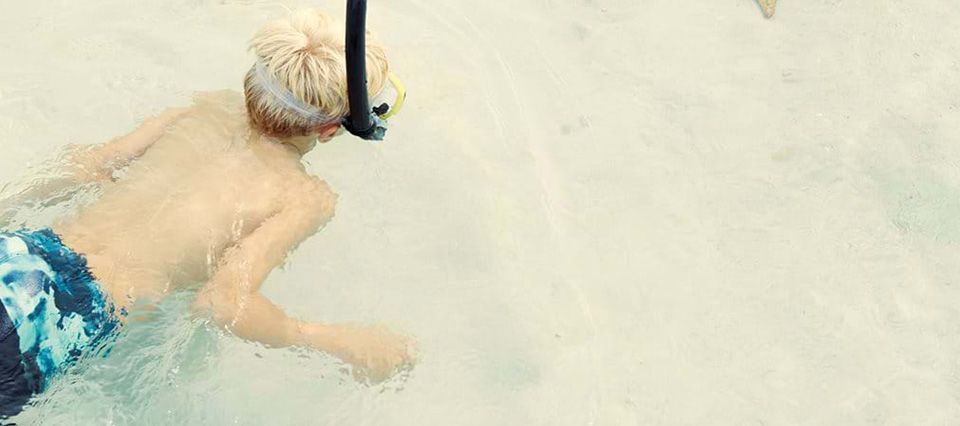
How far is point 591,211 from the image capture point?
112 inches

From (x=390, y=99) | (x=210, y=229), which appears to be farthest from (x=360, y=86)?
(x=210, y=229)

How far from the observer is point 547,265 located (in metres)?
2.72

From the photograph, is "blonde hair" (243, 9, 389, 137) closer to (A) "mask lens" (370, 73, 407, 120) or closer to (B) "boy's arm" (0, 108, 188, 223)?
(A) "mask lens" (370, 73, 407, 120)

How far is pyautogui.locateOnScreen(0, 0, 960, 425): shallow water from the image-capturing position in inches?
97.5

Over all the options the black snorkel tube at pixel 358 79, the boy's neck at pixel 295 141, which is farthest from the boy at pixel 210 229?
the black snorkel tube at pixel 358 79

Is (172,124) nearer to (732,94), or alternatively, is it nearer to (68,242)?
(68,242)

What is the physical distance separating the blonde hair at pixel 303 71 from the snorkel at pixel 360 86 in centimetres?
6

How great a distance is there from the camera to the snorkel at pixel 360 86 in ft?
5.57

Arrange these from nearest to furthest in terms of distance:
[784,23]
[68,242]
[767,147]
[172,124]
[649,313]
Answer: [68,242]
[172,124]
[649,313]
[767,147]
[784,23]

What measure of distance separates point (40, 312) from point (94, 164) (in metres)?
0.65

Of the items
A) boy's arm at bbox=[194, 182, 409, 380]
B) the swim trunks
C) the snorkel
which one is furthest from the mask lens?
the swim trunks

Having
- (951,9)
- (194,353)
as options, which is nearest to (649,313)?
(194,353)

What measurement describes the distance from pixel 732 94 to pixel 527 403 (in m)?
1.45

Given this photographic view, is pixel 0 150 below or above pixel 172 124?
below
